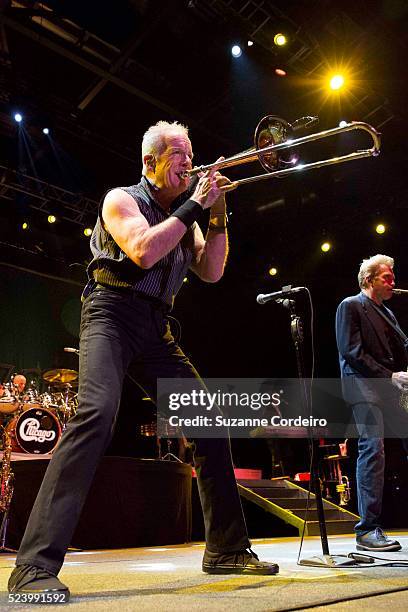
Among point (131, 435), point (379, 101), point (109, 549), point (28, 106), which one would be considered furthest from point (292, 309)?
point (131, 435)

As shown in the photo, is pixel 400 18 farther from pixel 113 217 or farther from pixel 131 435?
pixel 131 435

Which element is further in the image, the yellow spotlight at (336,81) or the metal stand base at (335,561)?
the yellow spotlight at (336,81)

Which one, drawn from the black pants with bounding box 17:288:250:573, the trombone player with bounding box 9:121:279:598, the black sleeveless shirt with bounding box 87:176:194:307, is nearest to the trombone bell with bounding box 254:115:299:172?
the trombone player with bounding box 9:121:279:598

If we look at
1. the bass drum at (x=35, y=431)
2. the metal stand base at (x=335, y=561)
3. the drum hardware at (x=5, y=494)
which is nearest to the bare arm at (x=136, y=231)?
the metal stand base at (x=335, y=561)

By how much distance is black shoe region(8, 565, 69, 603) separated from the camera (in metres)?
1.69

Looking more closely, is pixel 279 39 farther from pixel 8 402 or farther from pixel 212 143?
pixel 8 402

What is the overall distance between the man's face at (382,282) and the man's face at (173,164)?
2208mm

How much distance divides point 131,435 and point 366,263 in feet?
32.9

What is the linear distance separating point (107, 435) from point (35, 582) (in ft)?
1.71

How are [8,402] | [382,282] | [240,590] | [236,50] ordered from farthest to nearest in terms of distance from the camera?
[236,50] → [8,402] → [382,282] → [240,590]

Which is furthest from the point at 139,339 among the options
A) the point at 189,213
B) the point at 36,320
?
the point at 36,320

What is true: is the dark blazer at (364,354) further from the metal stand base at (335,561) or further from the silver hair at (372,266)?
the metal stand base at (335,561)

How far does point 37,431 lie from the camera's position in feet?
25.2

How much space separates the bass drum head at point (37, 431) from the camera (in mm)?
7504
